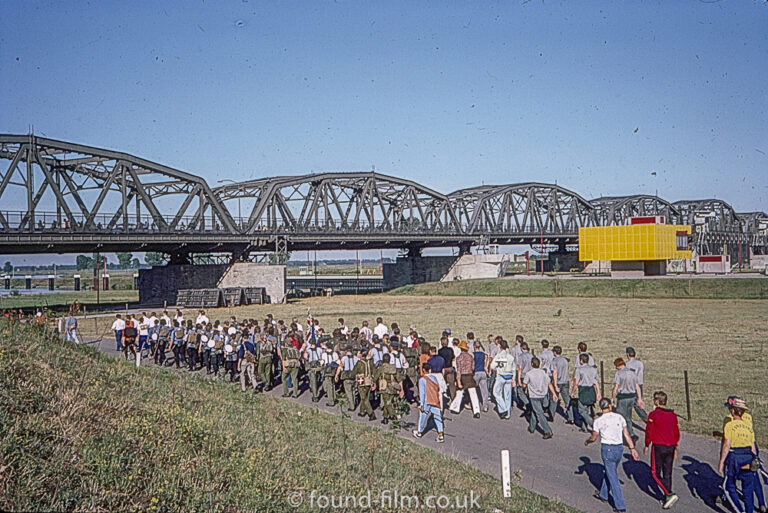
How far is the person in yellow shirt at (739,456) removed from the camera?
9.00 metres

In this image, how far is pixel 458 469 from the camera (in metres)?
10.6

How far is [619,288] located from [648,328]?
2508 centimetres

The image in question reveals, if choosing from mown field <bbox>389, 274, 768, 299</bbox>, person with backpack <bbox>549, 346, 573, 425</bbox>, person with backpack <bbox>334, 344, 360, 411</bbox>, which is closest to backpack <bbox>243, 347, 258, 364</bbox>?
person with backpack <bbox>334, 344, 360, 411</bbox>

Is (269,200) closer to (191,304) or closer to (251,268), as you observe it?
(251,268)

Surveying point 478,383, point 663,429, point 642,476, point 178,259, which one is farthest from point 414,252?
point 663,429

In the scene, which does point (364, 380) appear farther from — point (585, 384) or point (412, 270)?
point (412, 270)

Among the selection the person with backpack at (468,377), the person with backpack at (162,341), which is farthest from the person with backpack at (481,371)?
the person with backpack at (162,341)

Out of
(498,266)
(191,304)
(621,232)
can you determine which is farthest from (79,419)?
(498,266)

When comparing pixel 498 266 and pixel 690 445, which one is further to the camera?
pixel 498 266

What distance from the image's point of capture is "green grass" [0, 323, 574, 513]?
725 cm

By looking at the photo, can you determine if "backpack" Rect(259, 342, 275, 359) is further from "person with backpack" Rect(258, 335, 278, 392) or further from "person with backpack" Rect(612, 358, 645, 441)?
"person with backpack" Rect(612, 358, 645, 441)

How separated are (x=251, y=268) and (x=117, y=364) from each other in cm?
4433

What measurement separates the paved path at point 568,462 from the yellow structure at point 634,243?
59560 mm

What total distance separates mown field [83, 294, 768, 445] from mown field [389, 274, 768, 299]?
3.03m
